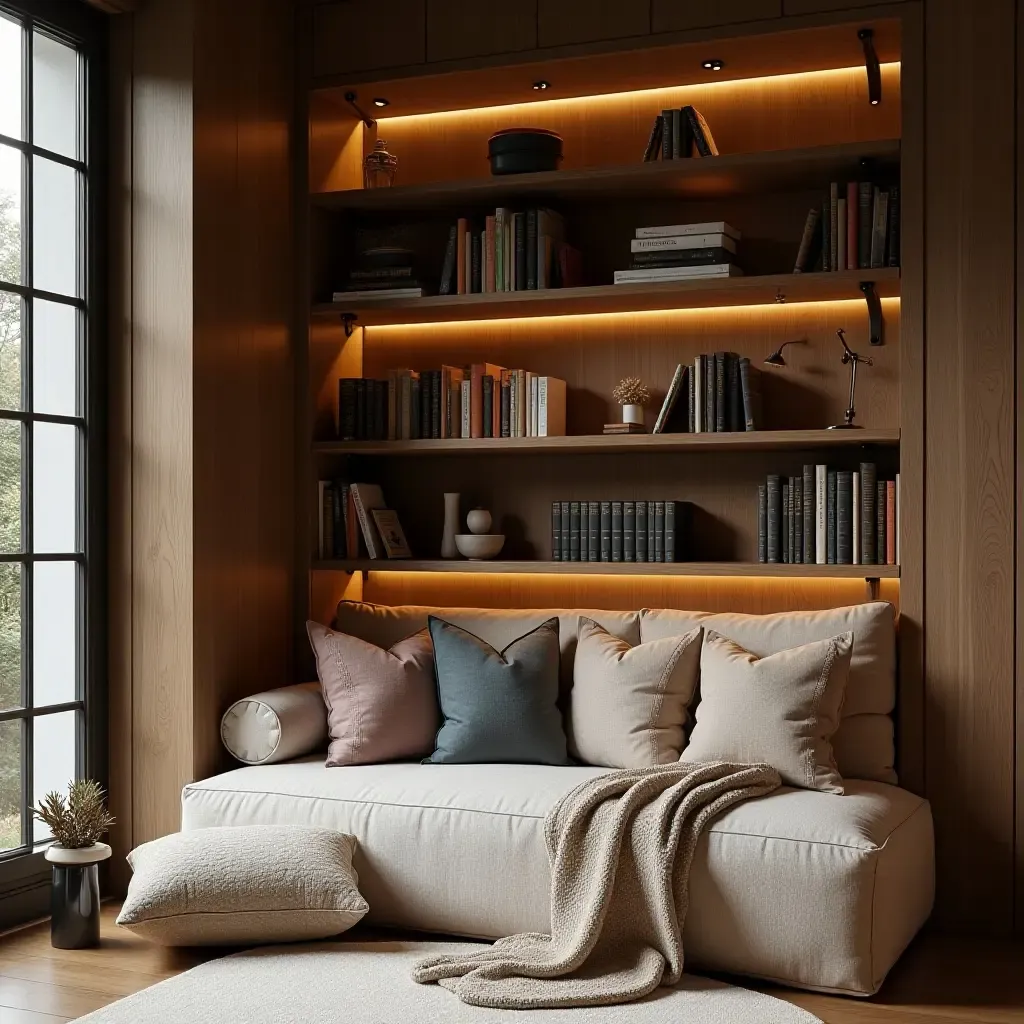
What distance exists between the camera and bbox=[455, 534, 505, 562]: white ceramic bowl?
14.2ft

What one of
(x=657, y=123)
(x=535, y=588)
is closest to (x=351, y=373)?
(x=535, y=588)

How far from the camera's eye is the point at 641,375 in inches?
172

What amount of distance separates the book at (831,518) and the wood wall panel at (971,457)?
0.88ft

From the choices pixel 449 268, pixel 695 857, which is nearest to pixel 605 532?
pixel 449 268

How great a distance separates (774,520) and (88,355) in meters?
2.11

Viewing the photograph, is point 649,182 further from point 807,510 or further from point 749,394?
point 807,510

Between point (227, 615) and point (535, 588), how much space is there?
1.04 meters

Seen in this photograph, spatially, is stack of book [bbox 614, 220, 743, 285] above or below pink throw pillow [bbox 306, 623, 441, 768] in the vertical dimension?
above

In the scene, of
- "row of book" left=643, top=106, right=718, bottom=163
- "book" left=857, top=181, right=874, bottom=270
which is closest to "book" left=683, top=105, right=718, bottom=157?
"row of book" left=643, top=106, right=718, bottom=163

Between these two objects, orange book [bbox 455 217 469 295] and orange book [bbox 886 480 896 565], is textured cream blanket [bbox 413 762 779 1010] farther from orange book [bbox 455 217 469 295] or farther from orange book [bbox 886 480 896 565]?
orange book [bbox 455 217 469 295]

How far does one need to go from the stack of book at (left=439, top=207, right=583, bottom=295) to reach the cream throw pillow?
1.92m

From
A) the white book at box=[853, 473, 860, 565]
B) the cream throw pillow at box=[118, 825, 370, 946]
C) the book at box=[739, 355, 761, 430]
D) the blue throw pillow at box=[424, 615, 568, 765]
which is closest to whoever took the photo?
the cream throw pillow at box=[118, 825, 370, 946]

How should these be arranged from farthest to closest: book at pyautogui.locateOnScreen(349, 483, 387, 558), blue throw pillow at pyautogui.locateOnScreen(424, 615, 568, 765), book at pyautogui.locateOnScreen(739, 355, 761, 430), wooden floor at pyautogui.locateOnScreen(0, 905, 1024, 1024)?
1. book at pyautogui.locateOnScreen(349, 483, 387, 558)
2. book at pyautogui.locateOnScreen(739, 355, 761, 430)
3. blue throw pillow at pyautogui.locateOnScreen(424, 615, 568, 765)
4. wooden floor at pyautogui.locateOnScreen(0, 905, 1024, 1024)

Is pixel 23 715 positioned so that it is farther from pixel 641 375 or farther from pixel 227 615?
pixel 641 375
